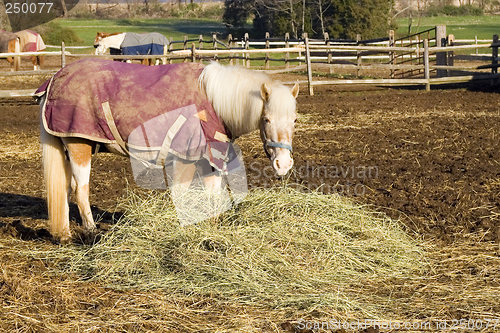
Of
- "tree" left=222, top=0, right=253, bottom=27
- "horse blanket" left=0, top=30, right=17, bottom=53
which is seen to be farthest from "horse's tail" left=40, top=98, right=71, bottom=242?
"tree" left=222, top=0, right=253, bottom=27

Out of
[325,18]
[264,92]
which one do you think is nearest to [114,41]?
[325,18]

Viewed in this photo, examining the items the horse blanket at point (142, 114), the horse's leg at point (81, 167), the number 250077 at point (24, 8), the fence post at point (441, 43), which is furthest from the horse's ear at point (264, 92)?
the number 250077 at point (24, 8)

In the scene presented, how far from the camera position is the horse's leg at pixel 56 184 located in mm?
3867

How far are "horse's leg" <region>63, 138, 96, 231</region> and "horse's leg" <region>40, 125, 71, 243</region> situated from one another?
4.1 inches

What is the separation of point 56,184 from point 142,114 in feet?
2.77

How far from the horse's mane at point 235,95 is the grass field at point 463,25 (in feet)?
87.7

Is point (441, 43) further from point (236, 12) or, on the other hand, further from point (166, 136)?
point (236, 12)

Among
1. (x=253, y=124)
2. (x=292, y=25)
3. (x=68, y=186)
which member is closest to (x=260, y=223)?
(x=253, y=124)

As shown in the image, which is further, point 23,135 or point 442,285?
point 23,135

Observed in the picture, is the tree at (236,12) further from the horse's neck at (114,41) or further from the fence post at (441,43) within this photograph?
the fence post at (441,43)

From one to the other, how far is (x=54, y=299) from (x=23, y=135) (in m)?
6.05

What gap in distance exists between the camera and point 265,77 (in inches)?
151

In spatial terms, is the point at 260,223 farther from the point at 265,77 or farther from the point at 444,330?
the point at 444,330

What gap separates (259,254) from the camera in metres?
3.36
